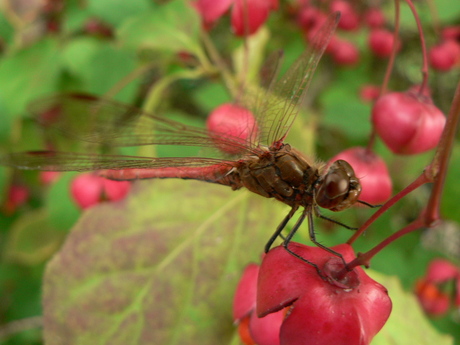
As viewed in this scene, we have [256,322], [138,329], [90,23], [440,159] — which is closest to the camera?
[440,159]

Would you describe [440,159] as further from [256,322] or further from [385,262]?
[385,262]

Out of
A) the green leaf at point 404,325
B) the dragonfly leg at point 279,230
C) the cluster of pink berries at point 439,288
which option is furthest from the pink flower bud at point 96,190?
the cluster of pink berries at point 439,288

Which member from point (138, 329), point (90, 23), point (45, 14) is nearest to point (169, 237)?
point (138, 329)

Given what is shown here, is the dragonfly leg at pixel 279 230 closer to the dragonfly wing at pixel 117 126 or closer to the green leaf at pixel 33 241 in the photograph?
the dragonfly wing at pixel 117 126

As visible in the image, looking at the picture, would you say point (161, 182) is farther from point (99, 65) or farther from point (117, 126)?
point (99, 65)

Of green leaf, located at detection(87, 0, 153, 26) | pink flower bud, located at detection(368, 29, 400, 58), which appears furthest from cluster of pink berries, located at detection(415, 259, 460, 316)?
green leaf, located at detection(87, 0, 153, 26)

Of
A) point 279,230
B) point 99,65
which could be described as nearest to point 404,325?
point 279,230
